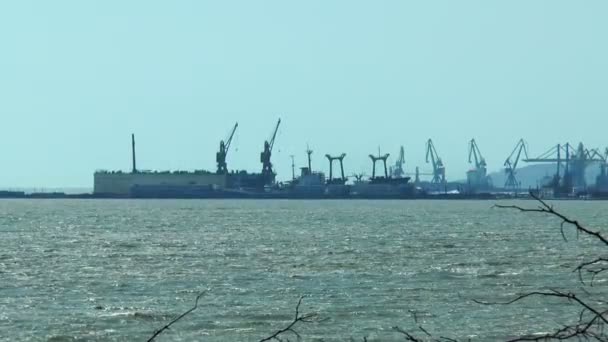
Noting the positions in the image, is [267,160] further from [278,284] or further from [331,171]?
[278,284]

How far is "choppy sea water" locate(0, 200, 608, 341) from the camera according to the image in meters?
23.0

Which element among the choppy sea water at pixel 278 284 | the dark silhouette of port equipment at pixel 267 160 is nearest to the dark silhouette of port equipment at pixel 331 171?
the dark silhouette of port equipment at pixel 267 160

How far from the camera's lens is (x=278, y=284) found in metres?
32.0

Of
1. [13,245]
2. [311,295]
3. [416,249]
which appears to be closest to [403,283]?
[311,295]

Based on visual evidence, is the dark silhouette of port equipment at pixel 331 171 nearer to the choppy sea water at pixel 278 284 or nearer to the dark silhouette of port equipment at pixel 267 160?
the dark silhouette of port equipment at pixel 267 160

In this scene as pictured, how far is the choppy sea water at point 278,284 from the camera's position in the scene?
2303cm

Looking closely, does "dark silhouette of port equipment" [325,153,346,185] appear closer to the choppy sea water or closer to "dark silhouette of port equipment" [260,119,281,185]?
"dark silhouette of port equipment" [260,119,281,185]

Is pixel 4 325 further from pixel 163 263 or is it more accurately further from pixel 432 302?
pixel 163 263

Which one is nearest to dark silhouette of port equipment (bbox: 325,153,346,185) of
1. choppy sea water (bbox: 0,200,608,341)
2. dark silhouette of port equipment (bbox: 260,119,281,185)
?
dark silhouette of port equipment (bbox: 260,119,281,185)

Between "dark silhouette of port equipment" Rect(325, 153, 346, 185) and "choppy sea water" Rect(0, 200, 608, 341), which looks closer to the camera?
"choppy sea water" Rect(0, 200, 608, 341)

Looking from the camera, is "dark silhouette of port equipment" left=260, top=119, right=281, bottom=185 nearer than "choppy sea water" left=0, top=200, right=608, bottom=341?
No

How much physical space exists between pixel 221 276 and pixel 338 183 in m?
152

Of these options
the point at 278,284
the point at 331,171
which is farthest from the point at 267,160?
the point at 278,284

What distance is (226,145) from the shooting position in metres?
183
